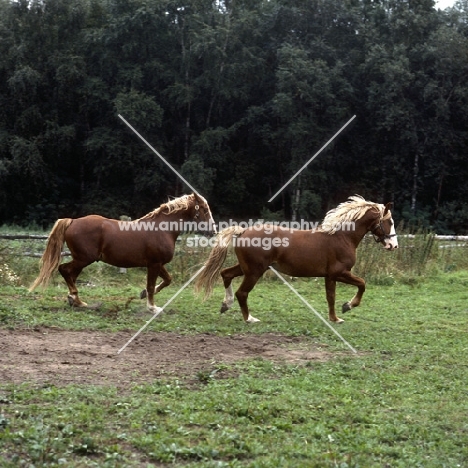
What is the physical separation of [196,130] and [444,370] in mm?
32348

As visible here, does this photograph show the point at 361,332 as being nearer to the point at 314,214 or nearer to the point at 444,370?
the point at 444,370

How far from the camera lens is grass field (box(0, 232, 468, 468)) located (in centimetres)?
512

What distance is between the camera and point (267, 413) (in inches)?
235

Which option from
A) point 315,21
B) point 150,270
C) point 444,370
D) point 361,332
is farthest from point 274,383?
point 315,21

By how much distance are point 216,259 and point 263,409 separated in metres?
4.86

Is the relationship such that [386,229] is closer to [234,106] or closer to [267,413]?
[267,413]

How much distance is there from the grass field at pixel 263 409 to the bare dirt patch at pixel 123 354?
0.69ft

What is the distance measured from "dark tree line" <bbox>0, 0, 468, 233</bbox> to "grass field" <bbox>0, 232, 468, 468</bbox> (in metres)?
25.5

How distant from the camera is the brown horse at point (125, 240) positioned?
11109 mm

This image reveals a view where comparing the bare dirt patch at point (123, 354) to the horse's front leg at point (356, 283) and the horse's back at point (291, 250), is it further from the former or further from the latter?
the horse's front leg at point (356, 283)

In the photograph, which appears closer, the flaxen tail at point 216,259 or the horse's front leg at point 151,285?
the flaxen tail at point 216,259

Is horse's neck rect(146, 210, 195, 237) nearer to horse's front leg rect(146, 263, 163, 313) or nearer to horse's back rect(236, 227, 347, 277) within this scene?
horse's front leg rect(146, 263, 163, 313)

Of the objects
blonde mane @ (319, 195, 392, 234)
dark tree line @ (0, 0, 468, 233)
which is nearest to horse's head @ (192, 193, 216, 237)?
blonde mane @ (319, 195, 392, 234)

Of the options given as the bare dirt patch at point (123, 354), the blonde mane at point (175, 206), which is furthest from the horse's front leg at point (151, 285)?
the bare dirt patch at point (123, 354)
